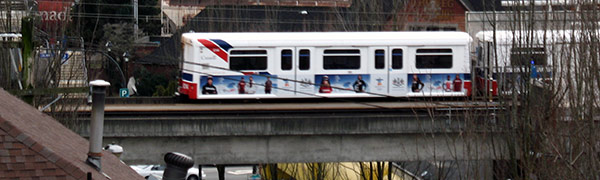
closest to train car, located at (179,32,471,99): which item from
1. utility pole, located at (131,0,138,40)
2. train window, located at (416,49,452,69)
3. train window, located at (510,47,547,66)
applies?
train window, located at (416,49,452,69)

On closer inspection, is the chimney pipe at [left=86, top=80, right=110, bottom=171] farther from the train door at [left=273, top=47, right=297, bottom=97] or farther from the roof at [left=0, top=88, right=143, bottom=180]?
the train door at [left=273, top=47, right=297, bottom=97]

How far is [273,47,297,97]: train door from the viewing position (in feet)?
91.9

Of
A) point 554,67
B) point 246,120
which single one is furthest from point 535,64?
point 246,120

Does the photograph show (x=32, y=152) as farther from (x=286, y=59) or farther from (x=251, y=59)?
(x=286, y=59)

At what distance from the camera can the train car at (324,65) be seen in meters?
27.8

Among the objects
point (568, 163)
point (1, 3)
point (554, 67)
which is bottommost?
point (568, 163)

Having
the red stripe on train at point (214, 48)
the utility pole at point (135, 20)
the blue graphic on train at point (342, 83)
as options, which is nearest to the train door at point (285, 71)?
the blue graphic on train at point (342, 83)

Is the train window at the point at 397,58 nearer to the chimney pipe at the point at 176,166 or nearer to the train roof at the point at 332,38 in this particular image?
the train roof at the point at 332,38

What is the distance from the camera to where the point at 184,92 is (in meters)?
28.4

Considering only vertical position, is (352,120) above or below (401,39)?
below

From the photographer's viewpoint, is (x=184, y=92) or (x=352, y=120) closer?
(x=352, y=120)

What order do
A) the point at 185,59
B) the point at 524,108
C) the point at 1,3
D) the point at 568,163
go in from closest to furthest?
the point at 568,163
the point at 524,108
the point at 1,3
the point at 185,59

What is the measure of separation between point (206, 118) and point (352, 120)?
314cm

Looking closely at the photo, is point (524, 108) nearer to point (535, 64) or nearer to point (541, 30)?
point (535, 64)
